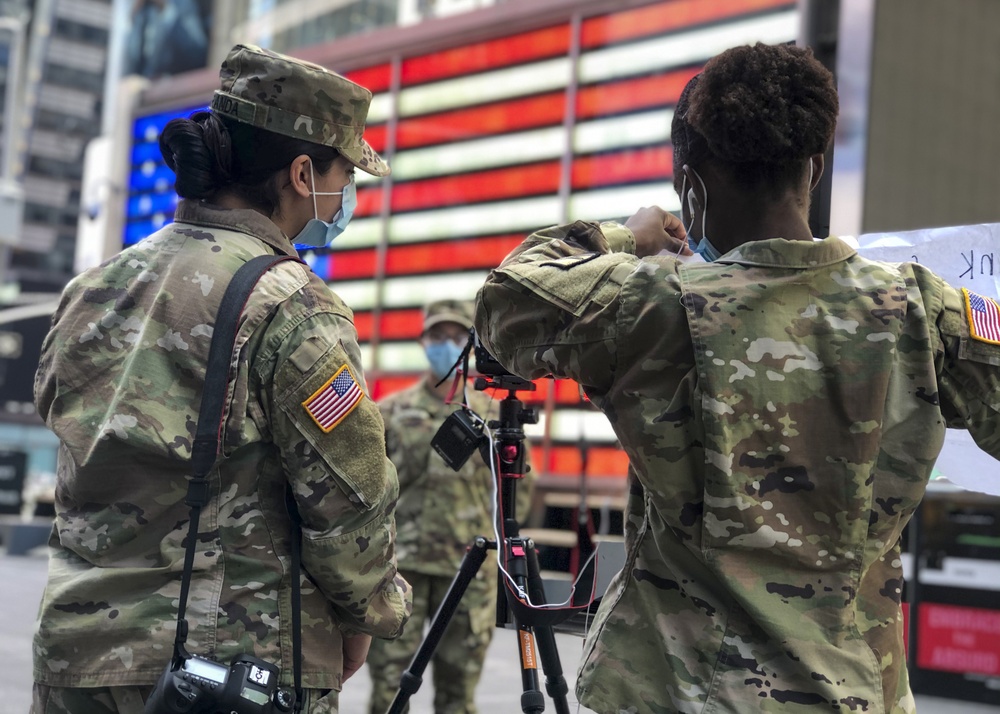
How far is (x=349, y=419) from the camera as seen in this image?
200cm

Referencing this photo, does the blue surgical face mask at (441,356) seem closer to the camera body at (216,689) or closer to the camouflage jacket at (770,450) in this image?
the camera body at (216,689)

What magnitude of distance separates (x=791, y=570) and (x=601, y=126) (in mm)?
9987

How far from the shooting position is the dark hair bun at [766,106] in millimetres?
1620

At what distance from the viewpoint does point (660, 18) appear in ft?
35.7

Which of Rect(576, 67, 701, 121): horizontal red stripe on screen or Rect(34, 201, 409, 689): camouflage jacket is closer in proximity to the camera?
Rect(34, 201, 409, 689): camouflage jacket

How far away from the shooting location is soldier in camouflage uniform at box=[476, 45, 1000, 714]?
159 centimetres

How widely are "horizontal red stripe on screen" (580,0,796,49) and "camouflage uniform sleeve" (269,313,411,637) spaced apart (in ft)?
28.8

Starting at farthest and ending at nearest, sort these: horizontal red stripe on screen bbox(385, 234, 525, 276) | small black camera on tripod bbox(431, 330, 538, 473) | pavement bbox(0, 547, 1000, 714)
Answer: horizontal red stripe on screen bbox(385, 234, 525, 276) → pavement bbox(0, 547, 1000, 714) → small black camera on tripod bbox(431, 330, 538, 473)

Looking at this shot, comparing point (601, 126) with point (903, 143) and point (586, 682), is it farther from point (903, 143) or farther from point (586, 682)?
point (586, 682)

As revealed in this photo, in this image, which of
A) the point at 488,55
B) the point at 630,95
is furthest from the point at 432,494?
the point at 488,55

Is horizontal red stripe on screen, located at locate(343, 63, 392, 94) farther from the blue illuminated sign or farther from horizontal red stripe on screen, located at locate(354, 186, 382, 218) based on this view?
the blue illuminated sign

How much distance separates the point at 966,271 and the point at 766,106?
3.69ft

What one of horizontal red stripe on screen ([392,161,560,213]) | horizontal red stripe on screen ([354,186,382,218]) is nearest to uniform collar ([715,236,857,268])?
horizontal red stripe on screen ([392,161,560,213])

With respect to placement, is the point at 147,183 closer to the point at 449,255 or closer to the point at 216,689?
the point at 449,255
